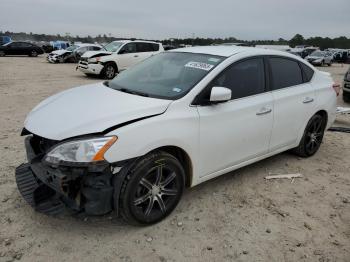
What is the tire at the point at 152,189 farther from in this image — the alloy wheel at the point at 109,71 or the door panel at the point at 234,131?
the alloy wheel at the point at 109,71

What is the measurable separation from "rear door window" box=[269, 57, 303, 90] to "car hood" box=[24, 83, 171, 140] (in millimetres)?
1782

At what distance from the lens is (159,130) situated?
3158 millimetres

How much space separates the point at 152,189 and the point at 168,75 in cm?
141

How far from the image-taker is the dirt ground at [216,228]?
2.99 metres

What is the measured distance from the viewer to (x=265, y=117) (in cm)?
418

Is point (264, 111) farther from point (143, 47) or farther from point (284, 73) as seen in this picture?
point (143, 47)

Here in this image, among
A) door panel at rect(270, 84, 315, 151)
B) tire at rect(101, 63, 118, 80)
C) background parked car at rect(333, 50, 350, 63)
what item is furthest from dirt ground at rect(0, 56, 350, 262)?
background parked car at rect(333, 50, 350, 63)

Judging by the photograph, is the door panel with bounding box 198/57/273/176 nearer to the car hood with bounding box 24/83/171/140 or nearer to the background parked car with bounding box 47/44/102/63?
the car hood with bounding box 24/83/171/140

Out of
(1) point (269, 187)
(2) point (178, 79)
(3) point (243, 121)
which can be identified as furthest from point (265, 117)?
(2) point (178, 79)

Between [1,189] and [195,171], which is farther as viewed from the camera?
[1,189]

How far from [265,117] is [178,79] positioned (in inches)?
46.5

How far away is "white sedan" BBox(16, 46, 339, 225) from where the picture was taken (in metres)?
2.93

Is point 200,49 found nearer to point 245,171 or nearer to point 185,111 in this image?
point 185,111

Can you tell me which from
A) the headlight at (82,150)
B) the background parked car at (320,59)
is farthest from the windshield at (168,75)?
the background parked car at (320,59)
